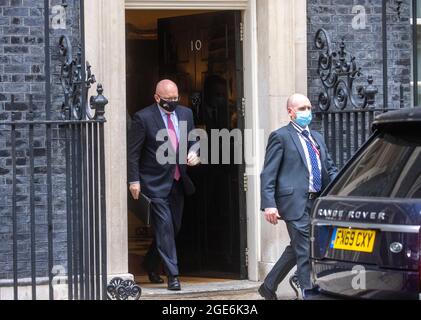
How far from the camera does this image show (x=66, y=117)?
9.19 meters

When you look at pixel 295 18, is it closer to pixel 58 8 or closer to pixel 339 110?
pixel 339 110

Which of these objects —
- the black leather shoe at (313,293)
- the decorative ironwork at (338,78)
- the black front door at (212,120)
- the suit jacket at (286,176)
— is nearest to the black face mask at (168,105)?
the black front door at (212,120)

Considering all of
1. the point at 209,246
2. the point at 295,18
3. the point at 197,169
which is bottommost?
the point at 209,246

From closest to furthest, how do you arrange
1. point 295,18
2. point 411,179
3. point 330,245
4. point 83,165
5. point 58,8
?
point 411,179 < point 330,245 < point 83,165 < point 58,8 < point 295,18

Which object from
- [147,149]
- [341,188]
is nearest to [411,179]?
[341,188]

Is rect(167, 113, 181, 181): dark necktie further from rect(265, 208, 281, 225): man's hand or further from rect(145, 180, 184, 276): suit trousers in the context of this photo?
rect(265, 208, 281, 225): man's hand

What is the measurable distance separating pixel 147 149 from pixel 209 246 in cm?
148

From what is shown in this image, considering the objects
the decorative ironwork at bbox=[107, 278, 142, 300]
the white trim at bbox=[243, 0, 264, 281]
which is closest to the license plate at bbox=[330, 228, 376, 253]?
the decorative ironwork at bbox=[107, 278, 142, 300]

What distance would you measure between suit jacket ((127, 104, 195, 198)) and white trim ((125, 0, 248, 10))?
1022 mm

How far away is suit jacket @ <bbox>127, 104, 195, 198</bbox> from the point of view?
1038 centimetres

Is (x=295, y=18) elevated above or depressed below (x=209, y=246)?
above

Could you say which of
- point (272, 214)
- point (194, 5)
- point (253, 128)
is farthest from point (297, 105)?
point (194, 5)

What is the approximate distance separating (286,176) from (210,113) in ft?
7.77

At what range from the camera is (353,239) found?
6.72 m
